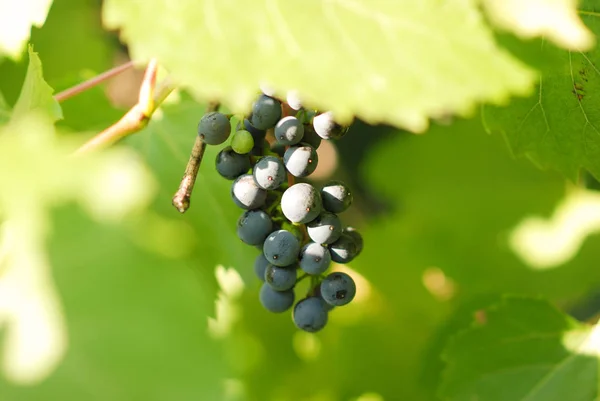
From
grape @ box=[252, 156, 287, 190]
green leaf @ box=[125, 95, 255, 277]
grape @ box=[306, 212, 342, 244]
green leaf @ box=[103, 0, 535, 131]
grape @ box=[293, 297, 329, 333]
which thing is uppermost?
green leaf @ box=[103, 0, 535, 131]

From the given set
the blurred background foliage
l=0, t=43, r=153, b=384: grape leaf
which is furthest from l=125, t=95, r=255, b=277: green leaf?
l=0, t=43, r=153, b=384: grape leaf

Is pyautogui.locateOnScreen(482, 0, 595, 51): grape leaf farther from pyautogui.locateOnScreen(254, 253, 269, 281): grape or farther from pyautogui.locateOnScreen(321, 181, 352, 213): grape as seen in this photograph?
pyautogui.locateOnScreen(254, 253, 269, 281): grape

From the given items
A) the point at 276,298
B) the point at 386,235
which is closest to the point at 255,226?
the point at 276,298

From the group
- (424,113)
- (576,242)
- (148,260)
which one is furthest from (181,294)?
(576,242)

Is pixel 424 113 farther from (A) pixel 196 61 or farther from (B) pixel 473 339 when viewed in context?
(B) pixel 473 339

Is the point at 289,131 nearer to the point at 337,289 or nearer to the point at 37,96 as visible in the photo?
the point at 337,289
